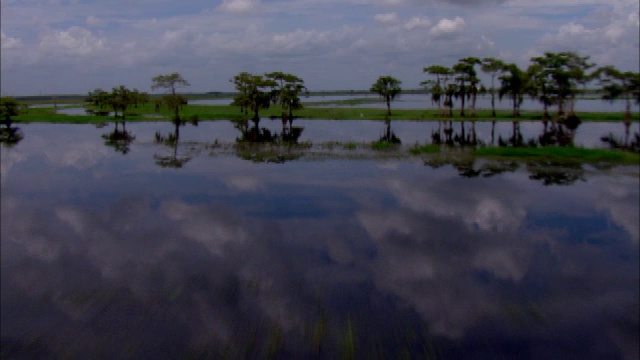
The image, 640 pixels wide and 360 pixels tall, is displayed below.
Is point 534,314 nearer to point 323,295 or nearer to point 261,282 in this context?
point 323,295

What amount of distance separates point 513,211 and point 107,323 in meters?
21.8

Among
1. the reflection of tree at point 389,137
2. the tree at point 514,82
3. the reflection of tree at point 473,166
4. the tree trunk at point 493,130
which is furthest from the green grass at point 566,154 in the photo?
the tree at point 514,82

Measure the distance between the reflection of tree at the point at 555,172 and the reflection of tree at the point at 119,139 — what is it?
1646 inches

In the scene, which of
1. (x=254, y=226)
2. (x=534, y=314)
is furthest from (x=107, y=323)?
(x=534, y=314)

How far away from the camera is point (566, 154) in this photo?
47000 mm

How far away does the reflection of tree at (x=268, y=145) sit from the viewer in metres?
50.8

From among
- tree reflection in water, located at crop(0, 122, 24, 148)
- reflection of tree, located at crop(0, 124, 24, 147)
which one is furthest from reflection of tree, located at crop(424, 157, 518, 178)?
reflection of tree, located at crop(0, 124, 24, 147)

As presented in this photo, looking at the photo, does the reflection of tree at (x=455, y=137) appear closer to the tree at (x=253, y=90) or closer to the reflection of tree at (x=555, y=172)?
the reflection of tree at (x=555, y=172)

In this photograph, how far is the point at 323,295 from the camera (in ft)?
57.0

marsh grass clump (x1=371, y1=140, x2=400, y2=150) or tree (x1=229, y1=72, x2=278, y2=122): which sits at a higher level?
tree (x1=229, y1=72, x2=278, y2=122)

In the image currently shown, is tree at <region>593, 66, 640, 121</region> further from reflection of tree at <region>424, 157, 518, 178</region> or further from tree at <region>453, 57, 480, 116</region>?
reflection of tree at <region>424, 157, 518, 178</region>

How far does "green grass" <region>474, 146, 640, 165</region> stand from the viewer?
44.3 meters

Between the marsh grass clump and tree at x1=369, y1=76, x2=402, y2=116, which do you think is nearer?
the marsh grass clump

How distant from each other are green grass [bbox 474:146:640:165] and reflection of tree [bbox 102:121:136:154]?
39.4m
